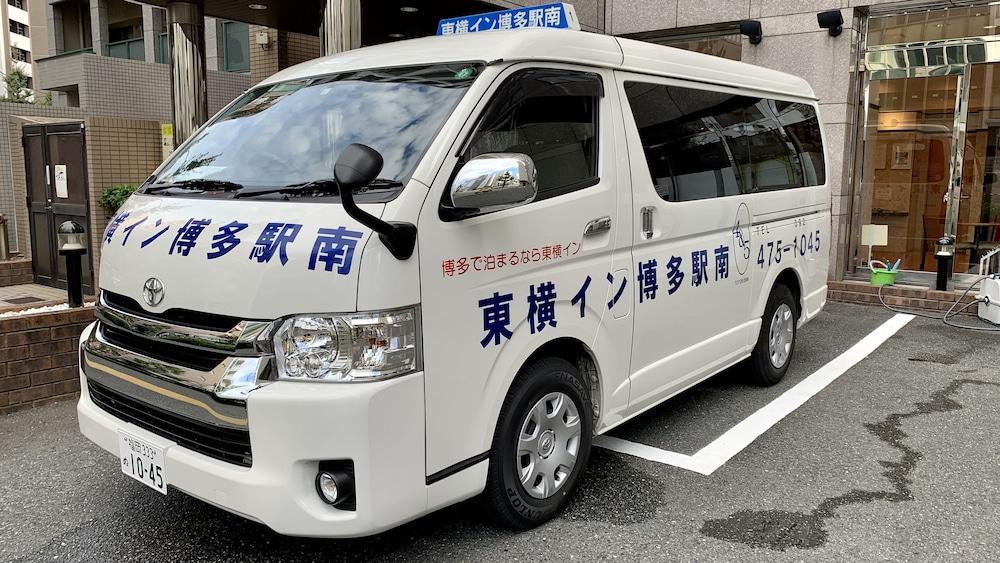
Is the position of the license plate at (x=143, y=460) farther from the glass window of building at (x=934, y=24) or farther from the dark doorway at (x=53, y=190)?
the glass window of building at (x=934, y=24)

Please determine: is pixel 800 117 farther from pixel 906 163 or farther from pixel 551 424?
pixel 906 163

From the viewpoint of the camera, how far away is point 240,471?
2.74 metres

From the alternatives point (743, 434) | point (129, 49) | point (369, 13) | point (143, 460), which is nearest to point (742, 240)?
point (743, 434)

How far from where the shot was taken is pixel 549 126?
345 centimetres

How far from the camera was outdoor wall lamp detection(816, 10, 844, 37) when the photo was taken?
9.23 meters

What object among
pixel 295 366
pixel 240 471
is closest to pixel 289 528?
pixel 240 471

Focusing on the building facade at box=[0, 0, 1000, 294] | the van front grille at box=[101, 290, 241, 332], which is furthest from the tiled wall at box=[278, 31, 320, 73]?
the van front grille at box=[101, 290, 241, 332]

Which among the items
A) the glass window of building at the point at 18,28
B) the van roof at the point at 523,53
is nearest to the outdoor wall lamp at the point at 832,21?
the van roof at the point at 523,53

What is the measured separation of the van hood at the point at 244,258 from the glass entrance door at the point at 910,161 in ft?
29.5

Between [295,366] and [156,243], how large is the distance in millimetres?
897

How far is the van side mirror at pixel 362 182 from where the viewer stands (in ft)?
8.29

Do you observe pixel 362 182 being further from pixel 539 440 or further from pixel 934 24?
pixel 934 24

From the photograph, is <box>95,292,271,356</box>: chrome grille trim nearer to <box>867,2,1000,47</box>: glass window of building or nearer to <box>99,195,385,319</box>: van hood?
<box>99,195,385,319</box>: van hood

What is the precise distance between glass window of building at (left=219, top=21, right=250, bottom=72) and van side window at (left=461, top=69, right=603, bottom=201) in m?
13.1
